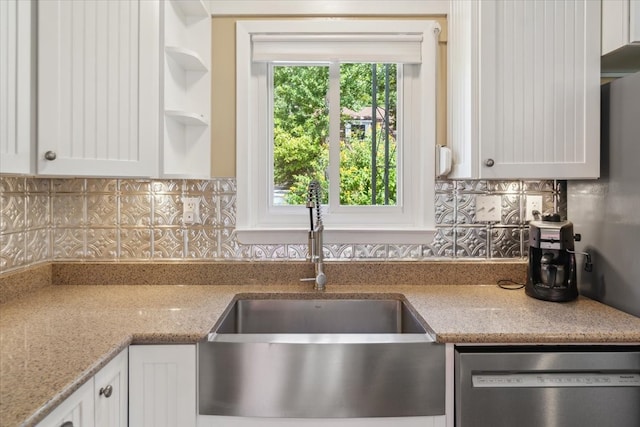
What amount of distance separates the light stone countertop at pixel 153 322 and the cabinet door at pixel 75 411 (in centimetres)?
5

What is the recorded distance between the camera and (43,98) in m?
1.32

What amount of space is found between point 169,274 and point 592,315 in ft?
5.34

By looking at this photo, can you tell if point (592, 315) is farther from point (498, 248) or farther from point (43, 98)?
point (43, 98)

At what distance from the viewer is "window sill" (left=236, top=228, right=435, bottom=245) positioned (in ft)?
5.94

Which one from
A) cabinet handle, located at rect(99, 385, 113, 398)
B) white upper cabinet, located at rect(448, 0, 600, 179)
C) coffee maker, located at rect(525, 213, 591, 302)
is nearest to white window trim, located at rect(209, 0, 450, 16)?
white upper cabinet, located at rect(448, 0, 600, 179)

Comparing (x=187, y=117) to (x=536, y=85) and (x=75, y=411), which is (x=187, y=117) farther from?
(x=536, y=85)

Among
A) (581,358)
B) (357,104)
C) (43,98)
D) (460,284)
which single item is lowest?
(581,358)

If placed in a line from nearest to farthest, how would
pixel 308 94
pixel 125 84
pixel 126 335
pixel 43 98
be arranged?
pixel 126 335 → pixel 43 98 → pixel 125 84 → pixel 308 94

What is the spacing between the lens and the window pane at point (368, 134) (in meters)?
1.94

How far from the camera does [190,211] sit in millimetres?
1800

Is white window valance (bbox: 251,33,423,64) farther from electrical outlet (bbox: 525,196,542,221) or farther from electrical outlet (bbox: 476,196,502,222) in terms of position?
electrical outlet (bbox: 525,196,542,221)

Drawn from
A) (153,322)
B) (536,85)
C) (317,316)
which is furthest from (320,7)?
(153,322)

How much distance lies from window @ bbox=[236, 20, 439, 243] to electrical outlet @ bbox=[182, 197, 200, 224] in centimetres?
18

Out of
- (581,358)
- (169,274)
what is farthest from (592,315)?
(169,274)
